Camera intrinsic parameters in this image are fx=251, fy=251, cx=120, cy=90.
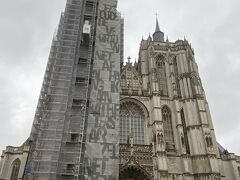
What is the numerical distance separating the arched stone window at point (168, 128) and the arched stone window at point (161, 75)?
2169 mm

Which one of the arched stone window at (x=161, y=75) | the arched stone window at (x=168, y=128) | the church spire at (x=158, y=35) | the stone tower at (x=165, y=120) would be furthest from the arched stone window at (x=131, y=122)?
the church spire at (x=158, y=35)

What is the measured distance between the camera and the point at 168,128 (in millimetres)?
24750

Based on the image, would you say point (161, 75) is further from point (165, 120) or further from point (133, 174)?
point (133, 174)

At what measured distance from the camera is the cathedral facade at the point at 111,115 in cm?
1645

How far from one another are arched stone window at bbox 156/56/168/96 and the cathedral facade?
11 cm

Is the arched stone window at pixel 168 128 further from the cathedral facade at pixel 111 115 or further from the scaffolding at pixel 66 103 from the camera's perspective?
the scaffolding at pixel 66 103

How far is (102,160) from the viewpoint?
17.0 meters

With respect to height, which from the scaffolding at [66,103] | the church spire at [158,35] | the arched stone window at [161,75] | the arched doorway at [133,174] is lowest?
the arched doorway at [133,174]

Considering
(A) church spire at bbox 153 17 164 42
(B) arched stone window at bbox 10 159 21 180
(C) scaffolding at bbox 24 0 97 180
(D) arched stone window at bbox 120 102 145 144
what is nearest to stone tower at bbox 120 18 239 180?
(D) arched stone window at bbox 120 102 145 144

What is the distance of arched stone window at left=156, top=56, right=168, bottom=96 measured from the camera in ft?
89.1

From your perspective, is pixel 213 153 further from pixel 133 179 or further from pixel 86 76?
pixel 86 76

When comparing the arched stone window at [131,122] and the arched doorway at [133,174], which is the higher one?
the arched stone window at [131,122]

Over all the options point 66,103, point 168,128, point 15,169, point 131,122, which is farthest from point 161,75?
point 15,169

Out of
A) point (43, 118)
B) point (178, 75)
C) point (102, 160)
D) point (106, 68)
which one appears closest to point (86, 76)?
point (106, 68)
